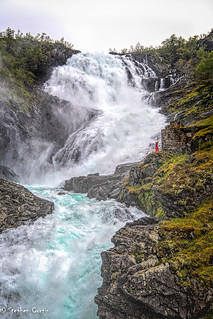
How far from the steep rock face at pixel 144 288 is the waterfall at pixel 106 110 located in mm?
16104

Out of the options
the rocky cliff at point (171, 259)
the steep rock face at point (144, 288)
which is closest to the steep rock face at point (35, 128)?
the rocky cliff at point (171, 259)

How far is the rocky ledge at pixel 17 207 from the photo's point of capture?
9031 mm

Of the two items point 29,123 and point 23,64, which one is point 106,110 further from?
point 23,64

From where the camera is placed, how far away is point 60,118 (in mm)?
30562

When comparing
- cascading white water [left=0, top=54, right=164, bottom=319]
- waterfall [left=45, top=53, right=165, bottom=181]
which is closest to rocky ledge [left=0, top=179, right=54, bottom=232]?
cascading white water [left=0, top=54, right=164, bottom=319]

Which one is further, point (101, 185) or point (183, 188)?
point (101, 185)

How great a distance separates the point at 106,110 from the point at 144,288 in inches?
1324

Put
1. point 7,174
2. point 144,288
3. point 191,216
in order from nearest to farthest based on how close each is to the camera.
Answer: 1. point 144,288
2. point 191,216
3. point 7,174

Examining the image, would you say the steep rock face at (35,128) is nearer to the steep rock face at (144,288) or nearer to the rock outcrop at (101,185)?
the rock outcrop at (101,185)

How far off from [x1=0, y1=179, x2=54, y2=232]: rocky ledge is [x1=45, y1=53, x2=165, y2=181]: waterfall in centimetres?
1126

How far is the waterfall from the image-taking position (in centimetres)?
2433

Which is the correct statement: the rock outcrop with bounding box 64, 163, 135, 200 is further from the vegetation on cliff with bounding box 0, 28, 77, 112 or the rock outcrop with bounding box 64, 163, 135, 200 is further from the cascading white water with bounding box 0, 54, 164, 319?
the vegetation on cliff with bounding box 0, 28, 77, 112

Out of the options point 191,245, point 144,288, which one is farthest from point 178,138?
point 144,288

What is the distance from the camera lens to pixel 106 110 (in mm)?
35875
